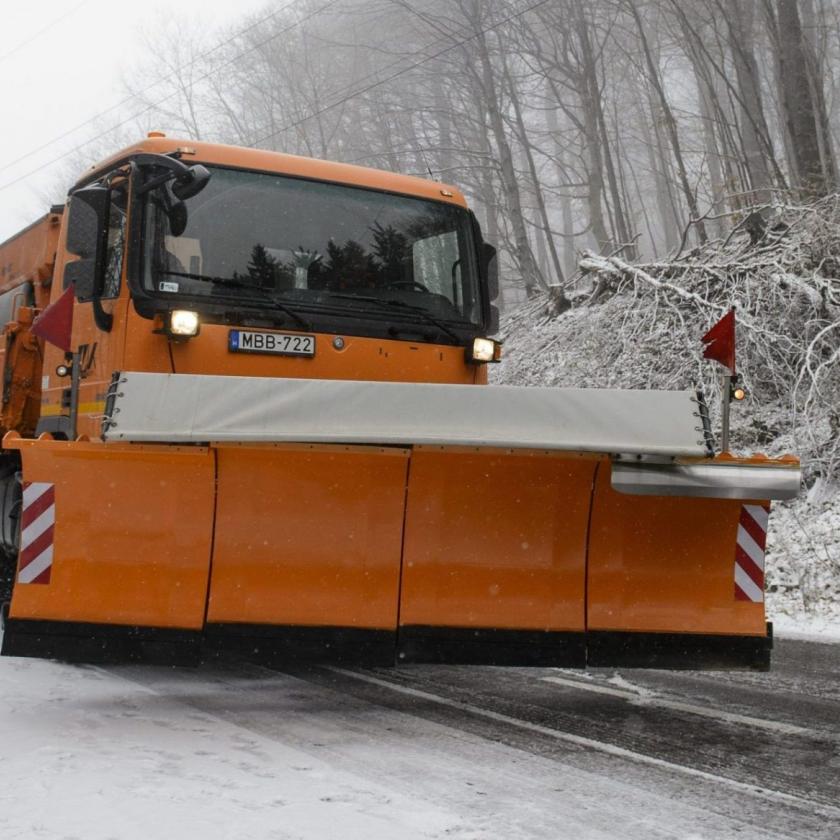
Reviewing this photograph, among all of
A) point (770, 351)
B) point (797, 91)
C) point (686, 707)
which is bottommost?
point (686, 707)

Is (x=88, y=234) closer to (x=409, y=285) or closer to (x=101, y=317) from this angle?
(x=101, y=317)

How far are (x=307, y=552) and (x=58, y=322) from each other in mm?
2239

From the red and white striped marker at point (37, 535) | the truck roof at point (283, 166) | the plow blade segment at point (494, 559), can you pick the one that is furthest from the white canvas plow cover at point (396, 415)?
the truck roof at point (283, 166)

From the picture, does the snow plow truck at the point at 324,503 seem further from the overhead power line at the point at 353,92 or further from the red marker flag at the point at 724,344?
the overhead power line at the point at 353,92

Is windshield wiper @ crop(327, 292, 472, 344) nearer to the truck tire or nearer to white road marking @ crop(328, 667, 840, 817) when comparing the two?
white road marking @ crop(328, 667, 840, 817)

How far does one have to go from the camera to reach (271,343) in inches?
242

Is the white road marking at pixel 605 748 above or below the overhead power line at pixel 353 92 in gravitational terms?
below

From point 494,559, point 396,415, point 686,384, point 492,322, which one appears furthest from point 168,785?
point 686,384

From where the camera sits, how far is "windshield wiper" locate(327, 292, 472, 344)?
655cm

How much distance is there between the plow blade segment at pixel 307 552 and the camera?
16.9 feet

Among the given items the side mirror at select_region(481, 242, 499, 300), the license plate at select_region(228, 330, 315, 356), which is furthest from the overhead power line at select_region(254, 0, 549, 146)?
the license plate at select_region(228, 330, 315, 356)

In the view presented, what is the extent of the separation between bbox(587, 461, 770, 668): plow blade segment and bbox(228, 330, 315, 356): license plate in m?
1.92

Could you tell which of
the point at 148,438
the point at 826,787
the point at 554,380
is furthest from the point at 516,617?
the point at 554,380

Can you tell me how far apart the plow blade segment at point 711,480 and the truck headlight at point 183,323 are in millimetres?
2483
